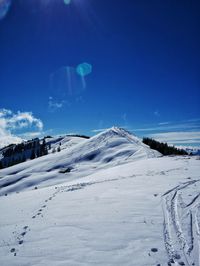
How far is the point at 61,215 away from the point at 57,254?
186 inches

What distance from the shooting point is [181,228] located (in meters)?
9.44

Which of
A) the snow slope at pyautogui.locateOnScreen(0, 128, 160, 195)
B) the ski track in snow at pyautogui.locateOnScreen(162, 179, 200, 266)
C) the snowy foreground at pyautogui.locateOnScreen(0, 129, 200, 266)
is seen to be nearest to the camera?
the ski track in snow at pyautogui.locateOnScreen(162, 179, 200, 266)

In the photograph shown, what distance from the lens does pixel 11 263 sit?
772cm

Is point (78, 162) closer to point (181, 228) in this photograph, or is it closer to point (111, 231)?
point (111, 231)

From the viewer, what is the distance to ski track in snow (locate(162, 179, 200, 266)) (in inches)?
287

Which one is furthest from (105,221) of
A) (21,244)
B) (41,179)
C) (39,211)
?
(41,179)

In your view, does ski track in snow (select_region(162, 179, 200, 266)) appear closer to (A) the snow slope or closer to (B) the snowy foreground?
(B) the snowy foreground

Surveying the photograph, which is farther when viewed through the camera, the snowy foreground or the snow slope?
the snow slope

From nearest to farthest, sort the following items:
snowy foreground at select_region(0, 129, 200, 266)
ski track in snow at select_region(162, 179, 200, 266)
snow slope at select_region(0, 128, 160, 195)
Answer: ski track in snow at select_region(162, 179, 200, 266), snowy foreground at select_region(0, 129, 200, 266), snow slope at select_region(0, 128, 160, 195)

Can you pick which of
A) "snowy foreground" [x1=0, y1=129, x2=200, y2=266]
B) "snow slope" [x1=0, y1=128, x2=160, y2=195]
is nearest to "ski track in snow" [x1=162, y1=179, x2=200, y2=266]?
Answer: "snowy foreground" [x1=0, y1=129, x2=200, y2=266]

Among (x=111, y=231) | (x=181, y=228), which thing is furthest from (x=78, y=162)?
(x=181, y=228)

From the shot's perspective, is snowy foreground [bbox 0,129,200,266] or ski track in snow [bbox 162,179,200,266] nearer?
ski track in snow [bbox 162,179,200,266]

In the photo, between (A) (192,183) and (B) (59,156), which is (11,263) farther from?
(B) (59,156)

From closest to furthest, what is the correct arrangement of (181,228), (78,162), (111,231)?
(181,228) → (111,231) → (78,162)
